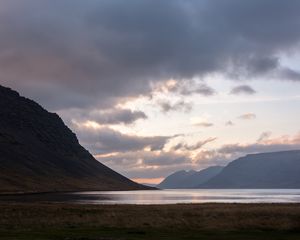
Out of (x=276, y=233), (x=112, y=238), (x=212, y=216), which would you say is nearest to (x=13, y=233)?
(x=112, y=238)

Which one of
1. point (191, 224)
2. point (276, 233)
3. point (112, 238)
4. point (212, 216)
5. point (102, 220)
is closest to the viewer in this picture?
point (112, 238)

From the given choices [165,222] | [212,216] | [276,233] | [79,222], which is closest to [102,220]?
[79,222]

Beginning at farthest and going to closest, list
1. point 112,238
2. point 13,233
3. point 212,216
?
point 212,216, point 13,233, point 112,238

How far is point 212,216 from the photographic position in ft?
205

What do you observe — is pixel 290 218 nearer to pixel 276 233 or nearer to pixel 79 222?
pixel 276 233

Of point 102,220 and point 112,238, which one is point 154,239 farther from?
point 102,220

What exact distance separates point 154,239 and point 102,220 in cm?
1762

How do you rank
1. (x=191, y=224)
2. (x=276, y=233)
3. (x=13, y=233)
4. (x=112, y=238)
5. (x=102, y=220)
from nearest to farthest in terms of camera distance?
(x=112, y=238), (x=13, y=233), (x=276, y=233), (x=191, y=224), (x=102, y=220)

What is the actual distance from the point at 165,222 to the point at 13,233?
17.7 metres

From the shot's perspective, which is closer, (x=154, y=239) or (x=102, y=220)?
(x=154, y=239)

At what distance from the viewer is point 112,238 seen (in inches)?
1572

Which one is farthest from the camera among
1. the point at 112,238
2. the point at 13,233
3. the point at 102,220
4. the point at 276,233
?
the point at 102,220

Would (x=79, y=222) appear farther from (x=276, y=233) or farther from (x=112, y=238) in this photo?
(x=276, y=233)

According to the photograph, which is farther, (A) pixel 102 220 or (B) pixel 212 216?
(B) pixel 212 216
